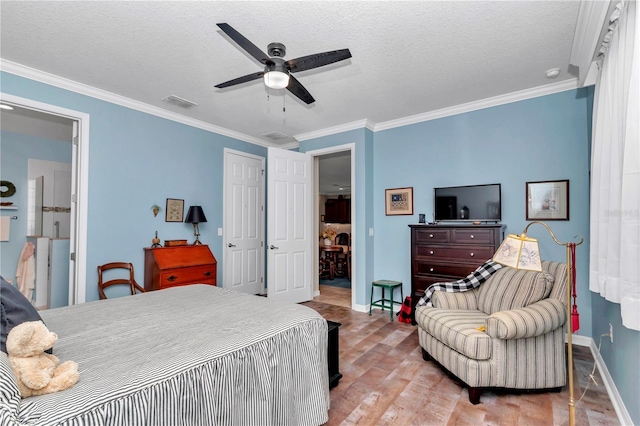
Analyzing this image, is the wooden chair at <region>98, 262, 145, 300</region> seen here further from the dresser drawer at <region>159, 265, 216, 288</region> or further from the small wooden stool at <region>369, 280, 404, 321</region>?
the small wooden stool at <region>369, 280, 404, 321</region>

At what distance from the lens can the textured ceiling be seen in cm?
206

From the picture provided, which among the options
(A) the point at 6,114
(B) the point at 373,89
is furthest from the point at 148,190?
(B) the point at 373,89

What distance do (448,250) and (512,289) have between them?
3.16 feet

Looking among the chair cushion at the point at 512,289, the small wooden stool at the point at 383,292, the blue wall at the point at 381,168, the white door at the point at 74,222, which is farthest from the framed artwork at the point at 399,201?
the white door at the point at 74,222

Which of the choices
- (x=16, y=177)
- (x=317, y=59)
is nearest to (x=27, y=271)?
(x=16, y=177)

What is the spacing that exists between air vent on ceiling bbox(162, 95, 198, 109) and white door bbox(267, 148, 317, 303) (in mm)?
1163

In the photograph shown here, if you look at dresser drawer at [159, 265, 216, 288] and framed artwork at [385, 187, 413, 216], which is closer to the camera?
dresser drawer at [159, 265, 216, 288]

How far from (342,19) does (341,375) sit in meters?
2.59

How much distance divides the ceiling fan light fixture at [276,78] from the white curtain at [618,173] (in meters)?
1.77

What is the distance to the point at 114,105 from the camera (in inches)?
135

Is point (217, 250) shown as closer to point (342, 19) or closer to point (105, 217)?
point (105, 217)

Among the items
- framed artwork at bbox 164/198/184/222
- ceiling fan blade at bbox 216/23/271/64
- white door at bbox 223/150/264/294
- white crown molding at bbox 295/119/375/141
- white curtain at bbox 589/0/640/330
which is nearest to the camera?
white curtain at bbox 589/0/640/330

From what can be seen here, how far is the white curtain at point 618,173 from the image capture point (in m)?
1.36

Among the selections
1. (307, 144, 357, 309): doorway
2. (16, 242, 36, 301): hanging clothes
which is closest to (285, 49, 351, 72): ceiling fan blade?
(307, 144, 357, 309): doorway
